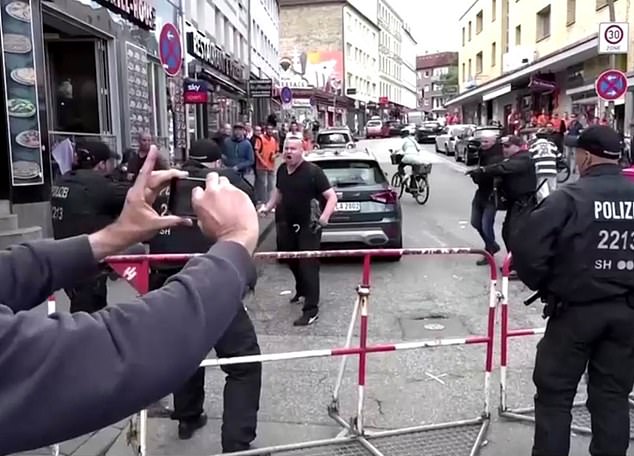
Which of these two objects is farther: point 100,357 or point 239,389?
point 239,389

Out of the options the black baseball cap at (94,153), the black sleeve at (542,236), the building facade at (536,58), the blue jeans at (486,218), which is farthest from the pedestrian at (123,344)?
the building facade at (536,58)

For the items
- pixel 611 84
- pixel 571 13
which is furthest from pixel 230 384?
pixel 571 13

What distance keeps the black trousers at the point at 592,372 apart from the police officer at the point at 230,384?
63.0 inches

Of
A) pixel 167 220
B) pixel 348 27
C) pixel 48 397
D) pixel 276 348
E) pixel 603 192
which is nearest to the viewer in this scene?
pixel 48 397

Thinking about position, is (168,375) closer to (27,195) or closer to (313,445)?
(313,445)

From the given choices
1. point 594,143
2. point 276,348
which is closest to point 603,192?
point 594,143

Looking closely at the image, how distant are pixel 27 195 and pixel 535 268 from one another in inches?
335

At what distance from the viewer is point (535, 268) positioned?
11.4 ft

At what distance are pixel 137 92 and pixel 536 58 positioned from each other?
77.0 ft

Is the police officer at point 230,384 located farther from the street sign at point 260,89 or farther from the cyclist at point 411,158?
the street sign at point 260,89

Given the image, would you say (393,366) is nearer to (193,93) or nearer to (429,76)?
(193,93)

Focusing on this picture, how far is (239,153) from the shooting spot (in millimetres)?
14781

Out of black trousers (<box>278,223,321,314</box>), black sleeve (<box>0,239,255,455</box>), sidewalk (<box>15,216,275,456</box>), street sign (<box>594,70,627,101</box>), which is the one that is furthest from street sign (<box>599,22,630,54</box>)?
black sleeve (<box>0,239,255,455</box>)

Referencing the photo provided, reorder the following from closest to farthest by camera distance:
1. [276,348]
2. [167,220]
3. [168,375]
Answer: [168,375]
[167,220]
[276,348]
